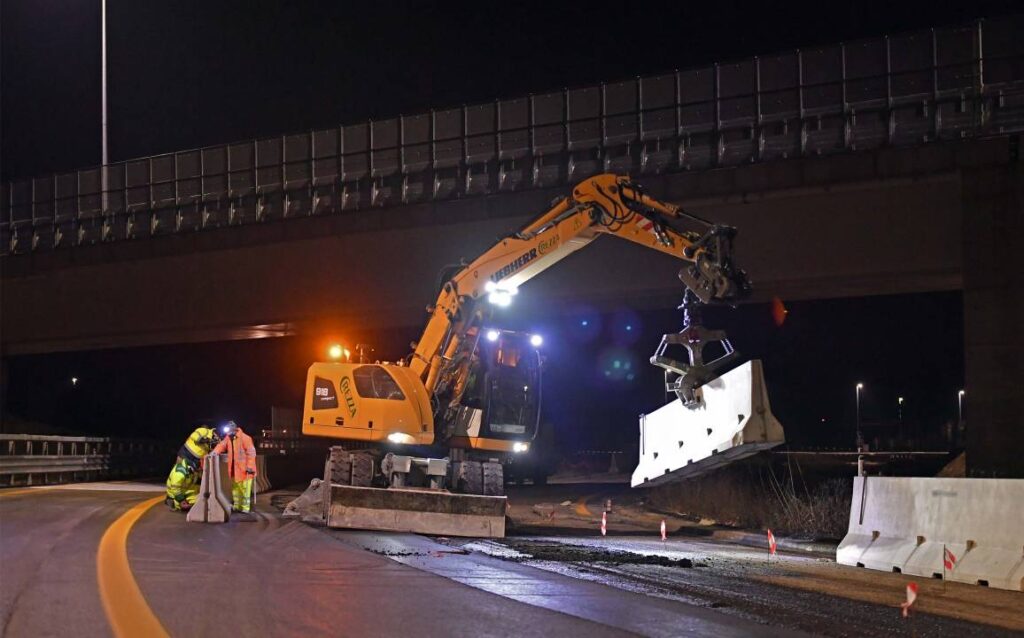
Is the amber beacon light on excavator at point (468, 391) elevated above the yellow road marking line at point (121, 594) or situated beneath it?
elevated above

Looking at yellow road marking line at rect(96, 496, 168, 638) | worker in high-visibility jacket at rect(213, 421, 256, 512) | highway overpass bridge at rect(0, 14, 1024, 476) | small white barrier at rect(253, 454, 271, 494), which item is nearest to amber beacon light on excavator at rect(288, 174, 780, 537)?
worker in high-visibility jacket at rect(213, 421, 256, 512)

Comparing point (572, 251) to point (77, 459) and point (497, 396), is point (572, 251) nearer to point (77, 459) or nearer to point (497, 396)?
point (497, 396)

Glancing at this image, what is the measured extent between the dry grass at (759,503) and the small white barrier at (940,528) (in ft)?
10.4

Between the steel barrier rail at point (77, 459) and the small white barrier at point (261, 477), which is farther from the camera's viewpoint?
the small white barrier at point (261, 477)

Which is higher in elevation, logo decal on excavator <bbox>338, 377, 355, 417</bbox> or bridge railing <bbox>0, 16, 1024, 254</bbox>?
bridge railing <bbox>0, 16, 1024, 254</bbox>

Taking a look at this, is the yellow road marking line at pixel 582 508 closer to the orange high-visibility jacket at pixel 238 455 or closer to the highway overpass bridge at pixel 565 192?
the highway overpass bridge at pixel 565 192

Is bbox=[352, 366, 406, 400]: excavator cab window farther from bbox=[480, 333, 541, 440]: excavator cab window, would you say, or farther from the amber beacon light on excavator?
bbox=[480, 333, 541, 440]: excavator cab window

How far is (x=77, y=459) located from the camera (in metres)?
28.5

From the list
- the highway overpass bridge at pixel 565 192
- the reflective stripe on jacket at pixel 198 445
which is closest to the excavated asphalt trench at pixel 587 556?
the reflective stripe on jacket at pixel 198 445

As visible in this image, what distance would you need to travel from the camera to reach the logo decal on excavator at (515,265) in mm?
17156

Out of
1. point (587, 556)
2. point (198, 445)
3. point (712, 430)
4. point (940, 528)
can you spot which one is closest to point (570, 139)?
point (198, 445)

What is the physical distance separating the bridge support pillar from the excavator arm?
8462mm

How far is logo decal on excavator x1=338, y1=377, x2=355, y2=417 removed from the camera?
695 inches

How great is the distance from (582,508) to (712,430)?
30.5ft
